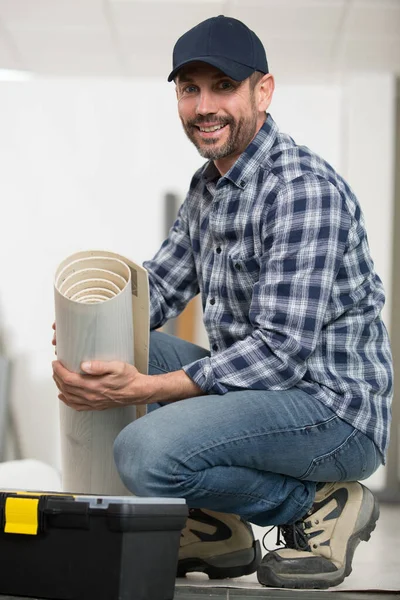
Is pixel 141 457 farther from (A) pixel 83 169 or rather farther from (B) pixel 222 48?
(A) pixel 83 169

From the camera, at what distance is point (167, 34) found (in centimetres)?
335

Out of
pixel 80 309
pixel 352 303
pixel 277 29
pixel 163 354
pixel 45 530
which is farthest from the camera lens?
pixel 277 29

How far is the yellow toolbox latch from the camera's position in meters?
1.35

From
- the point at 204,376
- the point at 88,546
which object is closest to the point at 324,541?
the point at 204,376

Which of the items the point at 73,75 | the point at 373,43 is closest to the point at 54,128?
the point at 73,75

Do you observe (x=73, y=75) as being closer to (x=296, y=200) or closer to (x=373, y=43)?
(x=373, y=43)

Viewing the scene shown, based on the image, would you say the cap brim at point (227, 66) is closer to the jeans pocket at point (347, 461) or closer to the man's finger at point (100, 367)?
the man's finger at point (100, 367)

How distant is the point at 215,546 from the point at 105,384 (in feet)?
1.59

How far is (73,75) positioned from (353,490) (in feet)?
7.78

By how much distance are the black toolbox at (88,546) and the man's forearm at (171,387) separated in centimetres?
24

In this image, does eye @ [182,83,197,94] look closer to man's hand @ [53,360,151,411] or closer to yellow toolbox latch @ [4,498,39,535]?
man's hand @ [53,360,151,411]

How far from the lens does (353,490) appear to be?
1.68 m

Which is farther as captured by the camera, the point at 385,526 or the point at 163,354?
the point at 385,526

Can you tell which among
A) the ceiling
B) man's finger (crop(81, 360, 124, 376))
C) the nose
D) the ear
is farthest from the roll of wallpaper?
the ceiling
